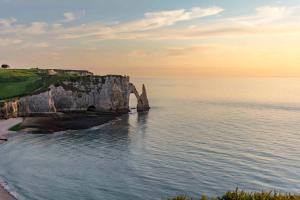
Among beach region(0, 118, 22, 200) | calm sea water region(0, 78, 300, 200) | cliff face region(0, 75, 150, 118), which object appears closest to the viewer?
beach region(0, 118, 22, 200)

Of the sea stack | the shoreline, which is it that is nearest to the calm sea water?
the shoreline

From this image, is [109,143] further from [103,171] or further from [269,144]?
[269,144]

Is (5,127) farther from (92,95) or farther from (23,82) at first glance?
(92,95)

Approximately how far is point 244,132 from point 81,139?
35.7 m

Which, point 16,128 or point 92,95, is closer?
point 16,128

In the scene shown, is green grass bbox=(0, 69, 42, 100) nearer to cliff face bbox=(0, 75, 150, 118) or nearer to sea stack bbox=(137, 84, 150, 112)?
cliff face bbox=(0, 75, 150, 118)

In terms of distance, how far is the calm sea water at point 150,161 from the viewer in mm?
46531

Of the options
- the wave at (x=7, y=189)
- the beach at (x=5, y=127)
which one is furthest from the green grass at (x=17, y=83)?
the wave at (x=7, y=189)

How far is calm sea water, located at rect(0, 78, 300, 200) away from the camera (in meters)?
46.5

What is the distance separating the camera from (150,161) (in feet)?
193

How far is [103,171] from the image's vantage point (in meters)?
54.1

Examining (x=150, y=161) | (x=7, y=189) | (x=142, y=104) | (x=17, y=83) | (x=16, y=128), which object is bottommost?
(x=7, y=189)

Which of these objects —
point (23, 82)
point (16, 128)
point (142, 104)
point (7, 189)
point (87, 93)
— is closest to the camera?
point (7, 189)

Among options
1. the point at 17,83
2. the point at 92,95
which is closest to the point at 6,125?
the point at 17,83
